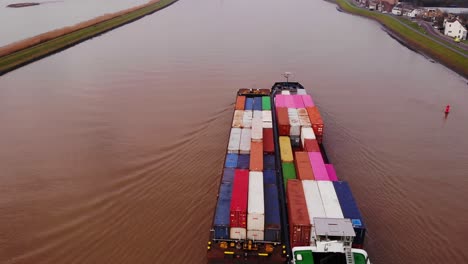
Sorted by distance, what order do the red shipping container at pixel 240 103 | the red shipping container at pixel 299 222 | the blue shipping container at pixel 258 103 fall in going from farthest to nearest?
1. the blue shipping container at pixel 258 103
2. the red shipping container at pixel 240 103
3. the red shipping container at pixel 299 222

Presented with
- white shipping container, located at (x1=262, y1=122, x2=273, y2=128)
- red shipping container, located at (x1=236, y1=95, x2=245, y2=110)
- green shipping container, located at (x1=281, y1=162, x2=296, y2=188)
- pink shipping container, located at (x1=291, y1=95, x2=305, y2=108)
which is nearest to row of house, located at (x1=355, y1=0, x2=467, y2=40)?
pink shipping container, located at (x1=291, y1=95, x2=305, y2=108)

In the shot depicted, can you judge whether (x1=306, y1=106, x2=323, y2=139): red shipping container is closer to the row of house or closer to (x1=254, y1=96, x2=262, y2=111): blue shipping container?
(x1=254, y1=96, x2=262, y2=111): blue shipping container

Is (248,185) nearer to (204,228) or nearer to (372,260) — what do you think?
(204,228)

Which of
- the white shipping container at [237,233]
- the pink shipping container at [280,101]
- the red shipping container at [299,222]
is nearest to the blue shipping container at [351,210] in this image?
the red shipping container at [299,222]

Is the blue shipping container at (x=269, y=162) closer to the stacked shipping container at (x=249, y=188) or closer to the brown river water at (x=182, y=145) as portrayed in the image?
the stacked shipping container at (x=249, y=188)

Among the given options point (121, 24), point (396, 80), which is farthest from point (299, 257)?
point (121, 24)

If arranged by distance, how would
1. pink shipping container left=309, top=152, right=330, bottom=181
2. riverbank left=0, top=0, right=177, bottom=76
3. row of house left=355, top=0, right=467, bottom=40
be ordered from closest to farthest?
1. pink shipping container left=309, top=152, right=330, bottom=181
2. riverbank left=0, top=0, right=177, bottom=76
3. row of house left=355, top=0, right=467, bottom=40
